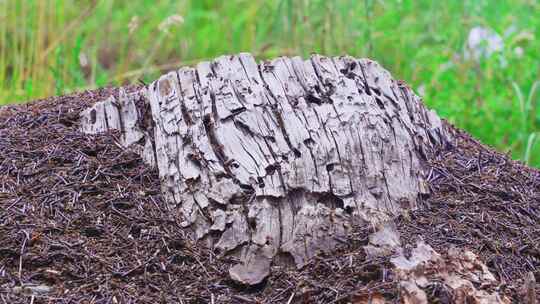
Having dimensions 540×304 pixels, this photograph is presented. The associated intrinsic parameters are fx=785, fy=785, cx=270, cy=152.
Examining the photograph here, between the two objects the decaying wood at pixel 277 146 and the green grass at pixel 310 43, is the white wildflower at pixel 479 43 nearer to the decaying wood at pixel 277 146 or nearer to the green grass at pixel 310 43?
the green grass at pixel 310 43

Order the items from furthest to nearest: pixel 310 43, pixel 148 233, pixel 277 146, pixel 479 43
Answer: pixel 310 43 < pixel 479 43 < pixel 277 146 < pixel 148 233

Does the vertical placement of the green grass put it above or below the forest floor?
above

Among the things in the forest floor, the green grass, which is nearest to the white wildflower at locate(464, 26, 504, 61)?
the green grass

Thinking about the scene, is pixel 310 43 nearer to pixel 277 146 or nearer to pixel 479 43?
pixel 479 43

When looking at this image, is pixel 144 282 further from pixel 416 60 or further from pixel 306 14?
pixel 416 60

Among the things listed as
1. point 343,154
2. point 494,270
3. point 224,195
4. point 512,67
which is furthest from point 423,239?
point 512,67

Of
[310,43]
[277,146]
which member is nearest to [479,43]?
[310,43]

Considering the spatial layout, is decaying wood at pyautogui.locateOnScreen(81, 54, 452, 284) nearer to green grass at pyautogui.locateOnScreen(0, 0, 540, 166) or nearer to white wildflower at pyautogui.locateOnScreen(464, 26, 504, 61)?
green grass at pyautogui.locateOnScreen(0, 0, 540, 166)

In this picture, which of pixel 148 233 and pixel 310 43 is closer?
pixel 148 233
